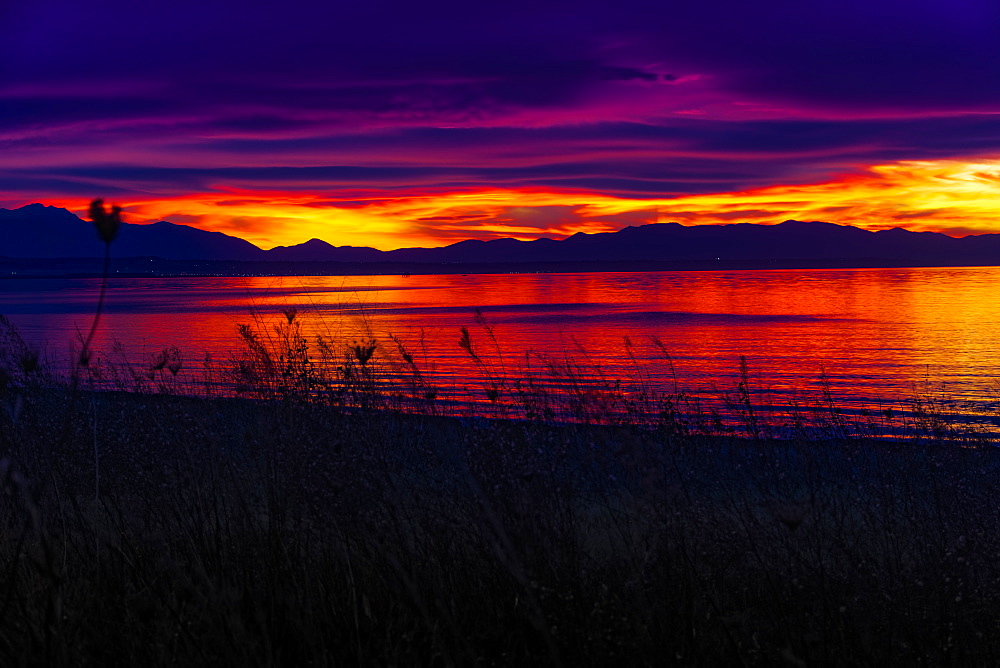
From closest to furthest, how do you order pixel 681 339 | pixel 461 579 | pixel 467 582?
1. pixel 467 582
2. pixel 461 579
3. pixel 681 339

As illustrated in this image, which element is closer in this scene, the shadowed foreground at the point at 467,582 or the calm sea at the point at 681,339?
the shadowed foreground at the point at 467,582

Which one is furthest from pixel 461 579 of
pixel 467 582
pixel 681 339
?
pixel 681 339

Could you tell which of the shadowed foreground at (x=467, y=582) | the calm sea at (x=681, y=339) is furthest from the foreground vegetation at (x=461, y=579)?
the calm sea at (x=681, y=339)

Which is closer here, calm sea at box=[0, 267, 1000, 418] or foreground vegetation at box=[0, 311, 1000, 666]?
foreground vegetation at box=[0, 311, 1000, 666]

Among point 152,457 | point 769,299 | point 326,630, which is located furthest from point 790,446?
point 769,299

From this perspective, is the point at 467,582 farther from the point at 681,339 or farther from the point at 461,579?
the point at 681,339

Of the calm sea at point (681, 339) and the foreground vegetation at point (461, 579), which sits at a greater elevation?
the foreground vegetation at point (461, 579)

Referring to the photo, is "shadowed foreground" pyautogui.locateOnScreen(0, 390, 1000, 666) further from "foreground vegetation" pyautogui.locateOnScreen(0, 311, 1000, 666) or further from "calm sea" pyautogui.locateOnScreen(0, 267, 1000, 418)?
"calm sea" pyautogui.locateOnScreen(0, 267, 1000, 418)

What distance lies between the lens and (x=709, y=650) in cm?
371

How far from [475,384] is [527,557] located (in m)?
14.1

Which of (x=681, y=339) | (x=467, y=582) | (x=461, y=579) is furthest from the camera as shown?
(x=681, y=339)

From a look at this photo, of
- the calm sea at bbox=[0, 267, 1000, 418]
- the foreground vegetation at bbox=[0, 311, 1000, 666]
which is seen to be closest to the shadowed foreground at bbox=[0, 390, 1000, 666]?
the foreground vegetation at bbox=[0, 311, 1000, 666]

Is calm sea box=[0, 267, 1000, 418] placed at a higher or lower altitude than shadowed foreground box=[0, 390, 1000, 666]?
lower

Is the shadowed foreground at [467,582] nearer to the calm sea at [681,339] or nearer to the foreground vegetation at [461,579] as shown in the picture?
the foreground vegetation at [461,579]
